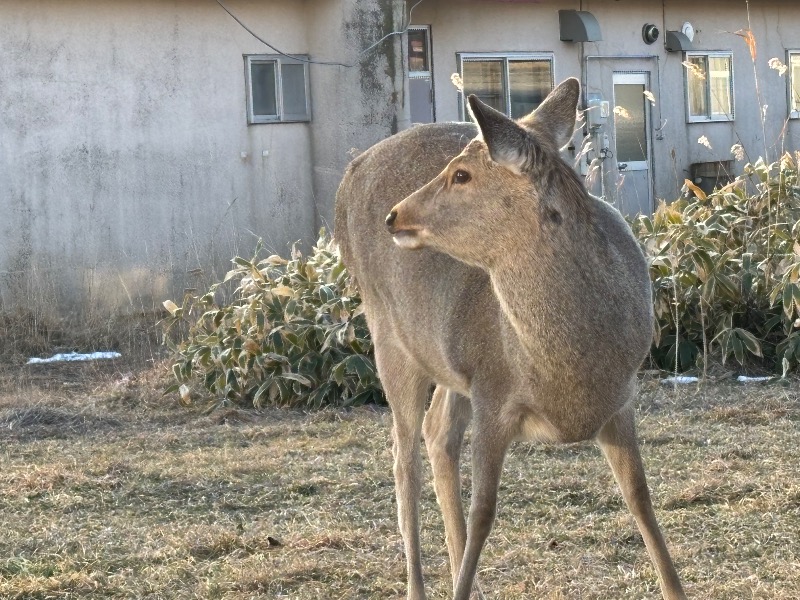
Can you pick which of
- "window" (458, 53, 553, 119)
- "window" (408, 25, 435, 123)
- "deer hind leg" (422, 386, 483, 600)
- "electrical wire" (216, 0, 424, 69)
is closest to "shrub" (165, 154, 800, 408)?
"deer hind leg" (422, 386, 483, 600)

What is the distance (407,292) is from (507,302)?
91 centimetres

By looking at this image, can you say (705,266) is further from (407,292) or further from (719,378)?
(407,292)

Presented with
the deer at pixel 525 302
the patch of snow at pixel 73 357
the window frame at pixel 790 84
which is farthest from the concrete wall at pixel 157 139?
the deer at pixel 525 302

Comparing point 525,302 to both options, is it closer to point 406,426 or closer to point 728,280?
point 406,426

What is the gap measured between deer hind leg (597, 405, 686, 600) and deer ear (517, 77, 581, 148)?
95 centimetres

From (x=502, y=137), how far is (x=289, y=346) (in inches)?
210

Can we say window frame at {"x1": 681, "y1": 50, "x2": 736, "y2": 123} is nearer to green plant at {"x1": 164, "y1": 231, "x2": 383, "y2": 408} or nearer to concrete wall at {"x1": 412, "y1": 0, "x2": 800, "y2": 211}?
concrete wall at {"x1": 412, "y1": 0, "x2": 800, "y2": 211}

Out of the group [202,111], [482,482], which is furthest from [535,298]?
[202,111]

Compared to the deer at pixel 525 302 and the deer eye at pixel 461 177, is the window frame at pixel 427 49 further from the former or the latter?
the deer eye at pixel 461 177

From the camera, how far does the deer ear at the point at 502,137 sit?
397 centimetres

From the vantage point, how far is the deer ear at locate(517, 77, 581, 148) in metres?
4.41

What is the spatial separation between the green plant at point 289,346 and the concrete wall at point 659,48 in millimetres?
7224

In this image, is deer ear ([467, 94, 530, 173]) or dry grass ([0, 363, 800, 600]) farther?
dry grass ([0, 363, 800, 600])

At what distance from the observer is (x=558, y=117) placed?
175 inches
